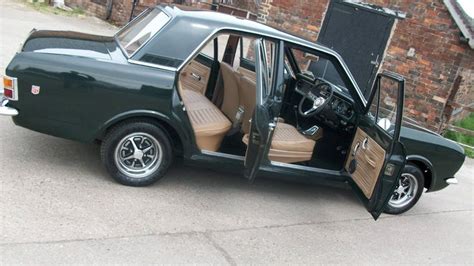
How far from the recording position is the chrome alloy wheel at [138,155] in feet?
13.5

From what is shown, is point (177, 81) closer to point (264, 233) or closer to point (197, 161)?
point (197, 161)

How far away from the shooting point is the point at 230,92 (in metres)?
4.97

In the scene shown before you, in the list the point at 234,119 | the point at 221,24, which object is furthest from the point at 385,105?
the point at 221,24

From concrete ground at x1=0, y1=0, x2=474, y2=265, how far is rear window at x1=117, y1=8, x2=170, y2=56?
1201mm

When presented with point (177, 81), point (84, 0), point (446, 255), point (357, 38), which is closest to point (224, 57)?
point (177, 81)

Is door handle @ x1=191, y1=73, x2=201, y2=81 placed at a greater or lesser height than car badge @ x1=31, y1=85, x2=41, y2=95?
greater

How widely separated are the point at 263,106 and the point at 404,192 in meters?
2.28

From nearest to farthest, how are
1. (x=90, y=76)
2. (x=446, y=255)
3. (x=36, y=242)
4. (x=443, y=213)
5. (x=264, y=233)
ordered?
1. (x=36, y=242)
2. (x=90, y=76)
3. (x=264, y=233)
4. (x=446, y=255)
5. (x=443, y=213)

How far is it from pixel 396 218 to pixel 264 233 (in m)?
1.86

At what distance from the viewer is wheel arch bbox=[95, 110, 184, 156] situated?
3988mm

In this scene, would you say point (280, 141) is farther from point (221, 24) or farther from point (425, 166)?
point (425, 166)

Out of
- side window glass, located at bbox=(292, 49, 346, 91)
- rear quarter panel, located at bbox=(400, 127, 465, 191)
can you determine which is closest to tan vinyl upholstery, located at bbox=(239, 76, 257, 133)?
side window glass, located at bbox=(292, 49, 346, 91)

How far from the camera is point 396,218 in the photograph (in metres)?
5.18

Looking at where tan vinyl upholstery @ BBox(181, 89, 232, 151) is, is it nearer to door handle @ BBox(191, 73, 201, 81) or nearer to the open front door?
door handle @ BBox(191, 73, 201, 81)
